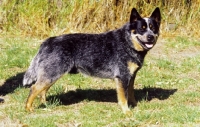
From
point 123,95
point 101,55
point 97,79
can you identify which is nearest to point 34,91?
point 101,55

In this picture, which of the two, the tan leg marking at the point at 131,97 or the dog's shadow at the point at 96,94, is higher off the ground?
the tan leg marking at the point at 131,97

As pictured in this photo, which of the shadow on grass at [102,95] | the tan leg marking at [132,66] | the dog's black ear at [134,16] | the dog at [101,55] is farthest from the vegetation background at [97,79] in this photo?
the dog's black ear at [134,16]

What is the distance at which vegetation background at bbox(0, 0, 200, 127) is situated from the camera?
5.91m

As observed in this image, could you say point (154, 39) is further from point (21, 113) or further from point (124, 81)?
point (21, 113)

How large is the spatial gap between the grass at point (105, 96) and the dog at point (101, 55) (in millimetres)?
333

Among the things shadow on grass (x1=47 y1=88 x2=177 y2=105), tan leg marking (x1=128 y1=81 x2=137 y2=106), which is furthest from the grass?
tan leg marking (x1=128 y1=81 x2=137 y2=106)

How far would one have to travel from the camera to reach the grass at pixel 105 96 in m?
5.80

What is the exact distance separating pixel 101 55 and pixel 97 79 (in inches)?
63.5

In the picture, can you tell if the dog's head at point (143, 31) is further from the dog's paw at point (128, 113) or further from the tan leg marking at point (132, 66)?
the dog's paw at point (128, 113)

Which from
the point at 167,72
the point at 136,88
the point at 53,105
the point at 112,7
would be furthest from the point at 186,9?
the point at 53,105

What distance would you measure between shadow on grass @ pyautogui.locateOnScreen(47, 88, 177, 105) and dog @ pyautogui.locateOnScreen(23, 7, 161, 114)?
66cm

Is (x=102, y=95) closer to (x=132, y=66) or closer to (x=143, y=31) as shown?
(x=132, y=66)

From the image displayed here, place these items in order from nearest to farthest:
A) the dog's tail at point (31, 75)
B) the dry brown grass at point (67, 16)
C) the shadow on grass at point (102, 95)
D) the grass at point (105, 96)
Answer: the grass at point (105, 96)
the dog's tail at point (31, 75)
the shadow on grass at point (102, 95)
the dry brown grass at point (67, 16)

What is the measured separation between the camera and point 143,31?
607cm
